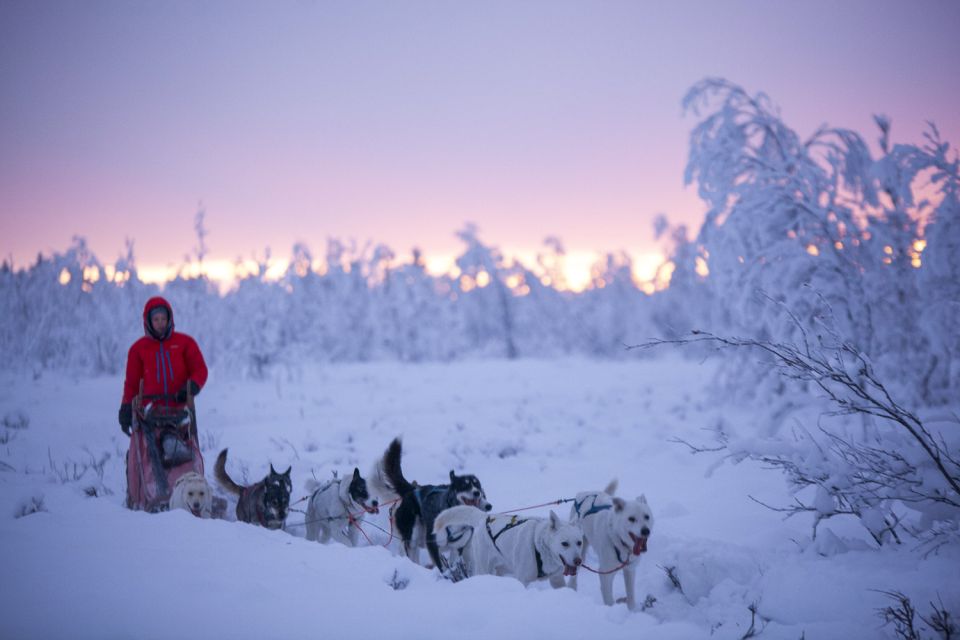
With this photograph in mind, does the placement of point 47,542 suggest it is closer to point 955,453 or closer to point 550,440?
point 955,453

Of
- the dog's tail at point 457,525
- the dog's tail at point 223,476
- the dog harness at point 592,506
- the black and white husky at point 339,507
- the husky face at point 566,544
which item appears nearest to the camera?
the husky face at point 566,544

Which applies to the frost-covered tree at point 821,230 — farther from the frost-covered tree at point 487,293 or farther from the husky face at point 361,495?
the frost-covered tree at point 487,293

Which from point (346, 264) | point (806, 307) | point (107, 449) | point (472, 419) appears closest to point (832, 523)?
point (806, 307)

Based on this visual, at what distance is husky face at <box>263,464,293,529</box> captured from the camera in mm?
5465

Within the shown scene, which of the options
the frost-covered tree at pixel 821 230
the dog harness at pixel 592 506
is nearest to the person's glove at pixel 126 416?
the dog harness at pixel 592 506

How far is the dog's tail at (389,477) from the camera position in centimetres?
577

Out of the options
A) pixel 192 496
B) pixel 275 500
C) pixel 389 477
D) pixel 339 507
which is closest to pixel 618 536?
pixel 389 477

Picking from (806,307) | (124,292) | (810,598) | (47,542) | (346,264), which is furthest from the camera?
(346,264)

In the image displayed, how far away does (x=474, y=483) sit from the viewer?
5.65m

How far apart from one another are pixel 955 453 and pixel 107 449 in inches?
427

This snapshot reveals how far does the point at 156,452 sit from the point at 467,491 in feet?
10.5

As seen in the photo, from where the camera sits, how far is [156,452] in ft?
17.8

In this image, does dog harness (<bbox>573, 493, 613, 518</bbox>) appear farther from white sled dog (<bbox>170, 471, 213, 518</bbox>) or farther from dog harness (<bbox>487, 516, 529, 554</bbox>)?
white sled dog (<bbox>170, 471, 213, 518</bbox>)

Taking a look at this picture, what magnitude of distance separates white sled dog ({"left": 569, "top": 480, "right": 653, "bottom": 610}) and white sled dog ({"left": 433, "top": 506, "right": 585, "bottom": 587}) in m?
0.39
